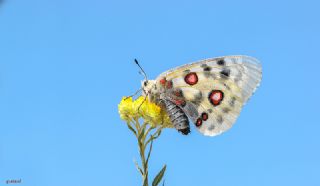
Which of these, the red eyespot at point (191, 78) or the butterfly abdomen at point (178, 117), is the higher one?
the red eyespot at point (191, 78)

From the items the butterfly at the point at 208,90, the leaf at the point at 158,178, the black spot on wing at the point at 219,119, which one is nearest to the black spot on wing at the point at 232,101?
the butterfly at the point at 208,90

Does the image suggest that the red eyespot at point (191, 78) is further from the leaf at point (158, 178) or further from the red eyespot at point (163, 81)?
the leaf at point (158, 178)

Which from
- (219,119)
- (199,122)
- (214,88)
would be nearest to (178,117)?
(199,122)

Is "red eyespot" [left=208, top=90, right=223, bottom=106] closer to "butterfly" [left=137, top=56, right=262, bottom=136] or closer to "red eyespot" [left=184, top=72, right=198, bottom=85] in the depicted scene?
"butterfly" [left=137, top=56, right=262, bottom=136]

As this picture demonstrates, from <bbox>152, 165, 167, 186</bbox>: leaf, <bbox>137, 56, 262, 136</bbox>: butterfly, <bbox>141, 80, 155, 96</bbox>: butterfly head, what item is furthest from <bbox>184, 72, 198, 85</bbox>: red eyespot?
<bbox>152, 165, 167, 186</bbox>: leaf

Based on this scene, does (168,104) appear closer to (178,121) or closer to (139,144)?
(178,121)
